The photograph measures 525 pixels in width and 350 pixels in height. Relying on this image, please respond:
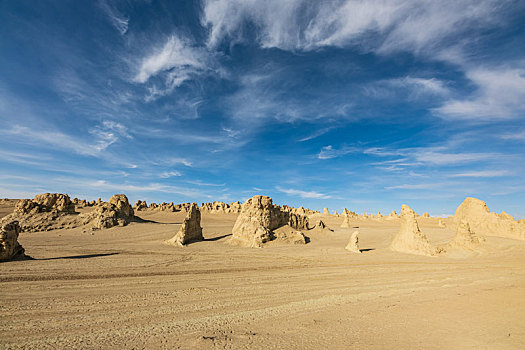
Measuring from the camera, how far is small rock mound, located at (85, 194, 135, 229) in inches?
1001

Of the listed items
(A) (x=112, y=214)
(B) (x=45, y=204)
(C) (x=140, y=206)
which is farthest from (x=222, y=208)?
(B) (x=45, y=204)

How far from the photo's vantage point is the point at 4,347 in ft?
11.4

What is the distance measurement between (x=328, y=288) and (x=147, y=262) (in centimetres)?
839

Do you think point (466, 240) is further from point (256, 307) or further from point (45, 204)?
point (45, 204)

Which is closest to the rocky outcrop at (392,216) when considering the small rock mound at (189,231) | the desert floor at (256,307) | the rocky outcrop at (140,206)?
the desert floor at (256,307)

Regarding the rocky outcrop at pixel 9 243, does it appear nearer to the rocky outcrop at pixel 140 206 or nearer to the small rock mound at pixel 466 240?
the small rock mound at pixel 466 240

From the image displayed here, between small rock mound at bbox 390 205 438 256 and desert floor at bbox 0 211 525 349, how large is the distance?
4.79m

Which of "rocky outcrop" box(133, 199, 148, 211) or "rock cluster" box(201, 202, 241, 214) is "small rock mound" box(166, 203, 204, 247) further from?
"rocky outcrop" box(133, 199, 148, 211)

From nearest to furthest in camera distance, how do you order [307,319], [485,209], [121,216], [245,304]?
[307,319]
[245,304]
[485,209]
[121,216]

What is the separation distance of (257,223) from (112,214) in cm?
1725

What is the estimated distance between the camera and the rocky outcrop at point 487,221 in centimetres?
2206

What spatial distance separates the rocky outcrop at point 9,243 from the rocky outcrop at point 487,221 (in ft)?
101

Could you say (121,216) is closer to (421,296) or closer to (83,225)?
(83,225)

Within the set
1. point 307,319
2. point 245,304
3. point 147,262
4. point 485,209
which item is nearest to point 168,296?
point 245,304
